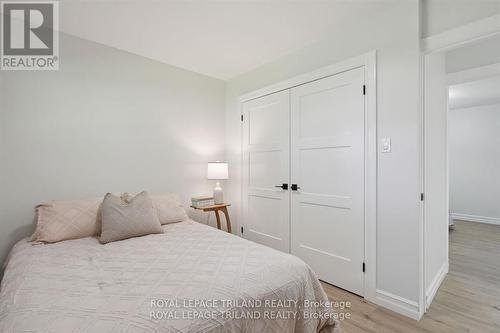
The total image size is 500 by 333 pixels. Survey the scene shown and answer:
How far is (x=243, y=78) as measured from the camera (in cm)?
339

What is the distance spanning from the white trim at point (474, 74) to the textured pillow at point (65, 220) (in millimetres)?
3917

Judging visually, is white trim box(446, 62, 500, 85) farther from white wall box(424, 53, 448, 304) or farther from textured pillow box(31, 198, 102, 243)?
textured pillow box(31, 198, 102, 243)

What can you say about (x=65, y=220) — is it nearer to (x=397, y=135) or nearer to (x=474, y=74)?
(x=397, y=135)

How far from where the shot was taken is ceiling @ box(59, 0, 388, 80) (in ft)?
6.46

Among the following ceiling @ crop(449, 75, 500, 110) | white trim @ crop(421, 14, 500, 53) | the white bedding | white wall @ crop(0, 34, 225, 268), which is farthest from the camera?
ceiling @ crop(449, 75, 500, 110)

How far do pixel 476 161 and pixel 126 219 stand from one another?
263 inches

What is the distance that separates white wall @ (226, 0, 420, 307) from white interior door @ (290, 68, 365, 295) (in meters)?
0.18

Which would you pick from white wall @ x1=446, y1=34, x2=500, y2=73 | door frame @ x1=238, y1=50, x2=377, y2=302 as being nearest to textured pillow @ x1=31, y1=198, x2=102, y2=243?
door frame @ x1=238, y1=50, x2=377, y2=302

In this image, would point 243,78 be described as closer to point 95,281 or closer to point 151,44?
point 151,44

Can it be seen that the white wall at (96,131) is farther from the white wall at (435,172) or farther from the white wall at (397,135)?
the white wall at (435,172)

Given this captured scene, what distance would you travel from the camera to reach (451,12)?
1.74 m

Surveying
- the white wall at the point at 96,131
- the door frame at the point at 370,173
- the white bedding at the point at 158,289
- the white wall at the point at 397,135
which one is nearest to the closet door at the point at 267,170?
the white wall at the point at 96,131

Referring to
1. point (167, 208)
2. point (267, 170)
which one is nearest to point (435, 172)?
point (267, 170)

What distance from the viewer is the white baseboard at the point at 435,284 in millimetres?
1992
